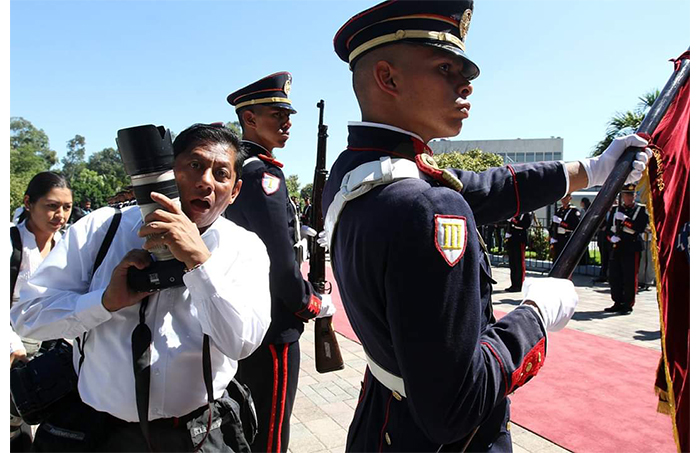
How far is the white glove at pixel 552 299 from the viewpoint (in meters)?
1.51

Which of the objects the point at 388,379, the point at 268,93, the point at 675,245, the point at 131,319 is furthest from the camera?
the point at 268,93

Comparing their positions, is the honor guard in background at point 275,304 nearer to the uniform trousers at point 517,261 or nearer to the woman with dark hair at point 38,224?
the woman with dark hair at point 38,224

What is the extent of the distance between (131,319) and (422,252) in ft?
3.77

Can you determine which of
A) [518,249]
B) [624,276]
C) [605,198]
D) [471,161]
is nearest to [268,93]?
[605,198]

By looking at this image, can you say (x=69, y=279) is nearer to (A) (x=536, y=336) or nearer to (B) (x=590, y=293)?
(A) (x=536, y=336)

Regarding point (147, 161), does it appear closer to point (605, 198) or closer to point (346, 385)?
point (605, 198)

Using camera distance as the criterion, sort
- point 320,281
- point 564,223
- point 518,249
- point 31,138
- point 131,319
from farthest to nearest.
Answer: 1. point 31,138
2. point 564,223
3. point 518,249
4. point 320,281
5. point 131,319

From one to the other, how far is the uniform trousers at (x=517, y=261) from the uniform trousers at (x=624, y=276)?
214 cm

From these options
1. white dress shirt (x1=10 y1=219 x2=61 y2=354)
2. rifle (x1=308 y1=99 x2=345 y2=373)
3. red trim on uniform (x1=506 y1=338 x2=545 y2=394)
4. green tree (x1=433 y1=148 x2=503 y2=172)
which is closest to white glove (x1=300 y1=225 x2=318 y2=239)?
rifle (x1=308 y1=99 x2=345 y2=373)

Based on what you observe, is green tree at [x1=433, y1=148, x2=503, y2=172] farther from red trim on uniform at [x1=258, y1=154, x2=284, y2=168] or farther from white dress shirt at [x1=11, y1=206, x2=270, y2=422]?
white dress shirt at [x1=11, y1=206, x2=270, y2=422]

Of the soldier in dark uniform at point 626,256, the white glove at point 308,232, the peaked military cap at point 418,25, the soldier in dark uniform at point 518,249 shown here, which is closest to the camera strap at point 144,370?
the peaked military cap at point 418,25

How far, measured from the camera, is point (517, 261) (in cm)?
1090

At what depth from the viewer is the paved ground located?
3.77 metres

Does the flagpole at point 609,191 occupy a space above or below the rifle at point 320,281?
above
